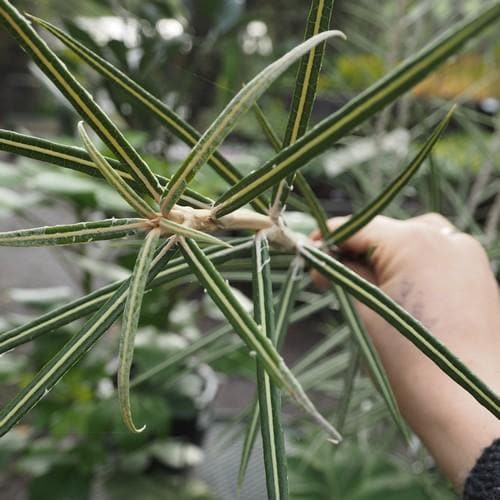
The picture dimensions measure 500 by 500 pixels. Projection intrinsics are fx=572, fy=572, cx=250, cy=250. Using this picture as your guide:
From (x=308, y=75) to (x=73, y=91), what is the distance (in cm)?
9

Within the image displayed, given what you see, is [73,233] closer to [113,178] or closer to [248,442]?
[113,178]

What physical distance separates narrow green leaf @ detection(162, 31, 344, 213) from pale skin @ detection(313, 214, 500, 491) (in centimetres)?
19

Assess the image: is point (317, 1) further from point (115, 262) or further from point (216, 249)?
point (115, 262)

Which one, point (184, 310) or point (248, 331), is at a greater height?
point (248, 331)

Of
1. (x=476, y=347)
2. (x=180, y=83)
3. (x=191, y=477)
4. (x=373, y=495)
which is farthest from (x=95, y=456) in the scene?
(x=476, y=347)

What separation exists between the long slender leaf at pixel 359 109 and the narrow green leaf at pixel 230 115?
2cm

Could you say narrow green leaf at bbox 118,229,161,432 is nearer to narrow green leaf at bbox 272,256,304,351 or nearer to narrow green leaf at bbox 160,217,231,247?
narrow green leaf at bbox 160,217,231,247

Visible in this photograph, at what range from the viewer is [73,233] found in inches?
7.8

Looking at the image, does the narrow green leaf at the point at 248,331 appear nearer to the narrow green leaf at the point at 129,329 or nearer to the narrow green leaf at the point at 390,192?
the narrow green leaf at the point at 129,329

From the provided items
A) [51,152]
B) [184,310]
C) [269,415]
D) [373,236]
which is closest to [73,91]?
[51,152]

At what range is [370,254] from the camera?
0.39m

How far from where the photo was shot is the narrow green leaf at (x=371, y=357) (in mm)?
315

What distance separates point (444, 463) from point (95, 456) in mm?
743

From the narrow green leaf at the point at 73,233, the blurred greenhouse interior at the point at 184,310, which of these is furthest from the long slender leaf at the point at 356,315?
the blurred greenhouse interior at the point at 184,310
